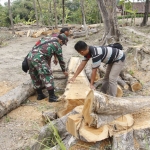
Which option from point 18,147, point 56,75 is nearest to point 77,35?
point 56,75

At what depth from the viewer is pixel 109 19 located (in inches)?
413

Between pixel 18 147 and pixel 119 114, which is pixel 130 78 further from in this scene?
pixel 18 147

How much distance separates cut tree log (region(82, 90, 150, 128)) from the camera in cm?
259

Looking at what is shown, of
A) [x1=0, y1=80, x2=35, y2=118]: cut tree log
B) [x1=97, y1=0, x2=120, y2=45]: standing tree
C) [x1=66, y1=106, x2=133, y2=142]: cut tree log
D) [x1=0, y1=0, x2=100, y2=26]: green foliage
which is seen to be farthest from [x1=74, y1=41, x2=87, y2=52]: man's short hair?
[x1=0, y1=0, x2=100, y2=26]: green foliage

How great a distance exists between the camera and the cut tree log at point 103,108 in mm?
2592

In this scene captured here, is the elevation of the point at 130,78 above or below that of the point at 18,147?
above

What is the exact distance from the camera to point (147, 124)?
8.70ft

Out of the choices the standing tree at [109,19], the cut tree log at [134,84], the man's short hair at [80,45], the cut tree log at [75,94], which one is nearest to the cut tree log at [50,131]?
the cut tree log at [75,94]

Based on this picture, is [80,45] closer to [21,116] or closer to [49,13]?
[21,116]

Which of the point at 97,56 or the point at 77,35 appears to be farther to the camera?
the point at 77,35

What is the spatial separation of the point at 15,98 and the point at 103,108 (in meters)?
2.48

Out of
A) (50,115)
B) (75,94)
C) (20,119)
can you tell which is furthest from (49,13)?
(50,115)

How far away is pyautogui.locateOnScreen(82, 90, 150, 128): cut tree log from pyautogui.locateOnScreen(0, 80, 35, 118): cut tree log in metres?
2.11

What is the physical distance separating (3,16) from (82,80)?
2113cm
